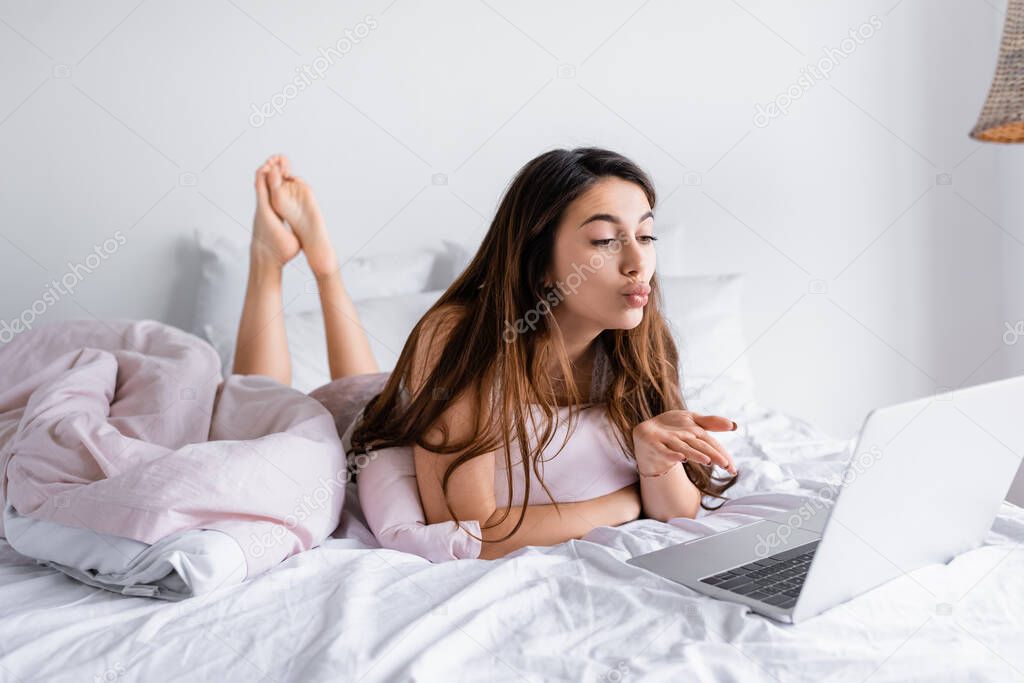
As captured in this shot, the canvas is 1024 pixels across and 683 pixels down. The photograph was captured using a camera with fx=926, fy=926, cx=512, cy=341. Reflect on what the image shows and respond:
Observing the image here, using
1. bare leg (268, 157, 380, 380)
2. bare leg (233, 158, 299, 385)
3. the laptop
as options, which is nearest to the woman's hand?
the laptop

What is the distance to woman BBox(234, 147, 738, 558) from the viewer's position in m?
1.37

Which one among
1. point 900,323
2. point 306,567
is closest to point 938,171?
point 900,323

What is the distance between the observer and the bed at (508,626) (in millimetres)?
911

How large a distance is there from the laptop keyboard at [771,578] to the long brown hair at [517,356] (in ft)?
1.17

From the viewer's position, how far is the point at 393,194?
2.58m

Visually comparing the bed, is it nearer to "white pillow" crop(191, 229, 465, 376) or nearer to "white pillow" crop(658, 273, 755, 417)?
"white pillow" crop(658, 273, 755, 417)

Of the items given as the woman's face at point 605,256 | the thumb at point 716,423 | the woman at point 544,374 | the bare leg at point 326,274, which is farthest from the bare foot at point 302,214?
the thumb at point 716,423

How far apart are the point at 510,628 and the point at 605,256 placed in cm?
61

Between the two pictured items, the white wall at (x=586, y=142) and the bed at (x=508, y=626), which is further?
the white wall at (x=586, y=142)

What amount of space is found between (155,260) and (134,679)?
5.62 ft

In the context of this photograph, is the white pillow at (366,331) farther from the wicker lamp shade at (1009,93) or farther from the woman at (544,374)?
the wicker lamp shade at (1009,93)

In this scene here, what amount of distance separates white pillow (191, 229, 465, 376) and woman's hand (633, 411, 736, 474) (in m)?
1.18

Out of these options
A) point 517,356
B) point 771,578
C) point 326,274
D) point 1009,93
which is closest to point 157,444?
point 517,356

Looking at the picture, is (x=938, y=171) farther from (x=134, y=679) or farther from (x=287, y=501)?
(x=134, y=679)
